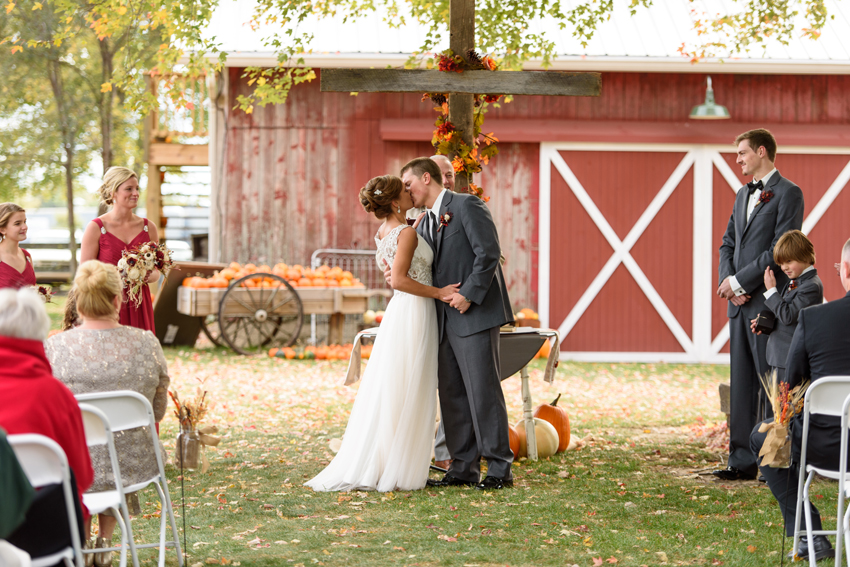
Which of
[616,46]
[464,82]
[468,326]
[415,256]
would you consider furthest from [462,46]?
[616,46]

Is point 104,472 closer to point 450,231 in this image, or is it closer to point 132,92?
point 450,231

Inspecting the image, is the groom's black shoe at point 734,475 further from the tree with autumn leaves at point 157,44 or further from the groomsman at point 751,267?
the tree with autumn leaves at point 157,44

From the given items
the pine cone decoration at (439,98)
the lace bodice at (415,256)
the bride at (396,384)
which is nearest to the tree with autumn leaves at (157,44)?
the pine cone decoration at (439,98)

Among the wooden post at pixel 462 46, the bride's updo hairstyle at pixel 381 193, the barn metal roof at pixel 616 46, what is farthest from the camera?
the barn metal roof at pixel 616 46

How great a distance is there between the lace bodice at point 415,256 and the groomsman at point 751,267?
175 cm

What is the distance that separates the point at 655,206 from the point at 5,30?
10.6 meters

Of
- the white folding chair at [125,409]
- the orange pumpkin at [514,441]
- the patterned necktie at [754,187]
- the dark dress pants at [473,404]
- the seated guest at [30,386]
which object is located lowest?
the orange pumpkin at [514,441]

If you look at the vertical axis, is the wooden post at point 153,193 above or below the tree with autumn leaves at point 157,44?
below

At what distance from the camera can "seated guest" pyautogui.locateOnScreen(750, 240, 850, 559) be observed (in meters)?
3.44

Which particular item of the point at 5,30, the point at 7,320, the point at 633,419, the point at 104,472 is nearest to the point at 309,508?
the point at 104,472

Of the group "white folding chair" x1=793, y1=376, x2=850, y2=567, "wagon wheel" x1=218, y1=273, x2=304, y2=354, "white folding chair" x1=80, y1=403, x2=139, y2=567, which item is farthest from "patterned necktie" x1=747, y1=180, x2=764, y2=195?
"wagon wheel" x1=218, y1=273, x2=304, y2=354

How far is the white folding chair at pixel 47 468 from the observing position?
2.33 meters

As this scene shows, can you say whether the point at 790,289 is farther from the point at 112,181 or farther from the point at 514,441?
the point at 112,181

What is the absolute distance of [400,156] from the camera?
456 inches
